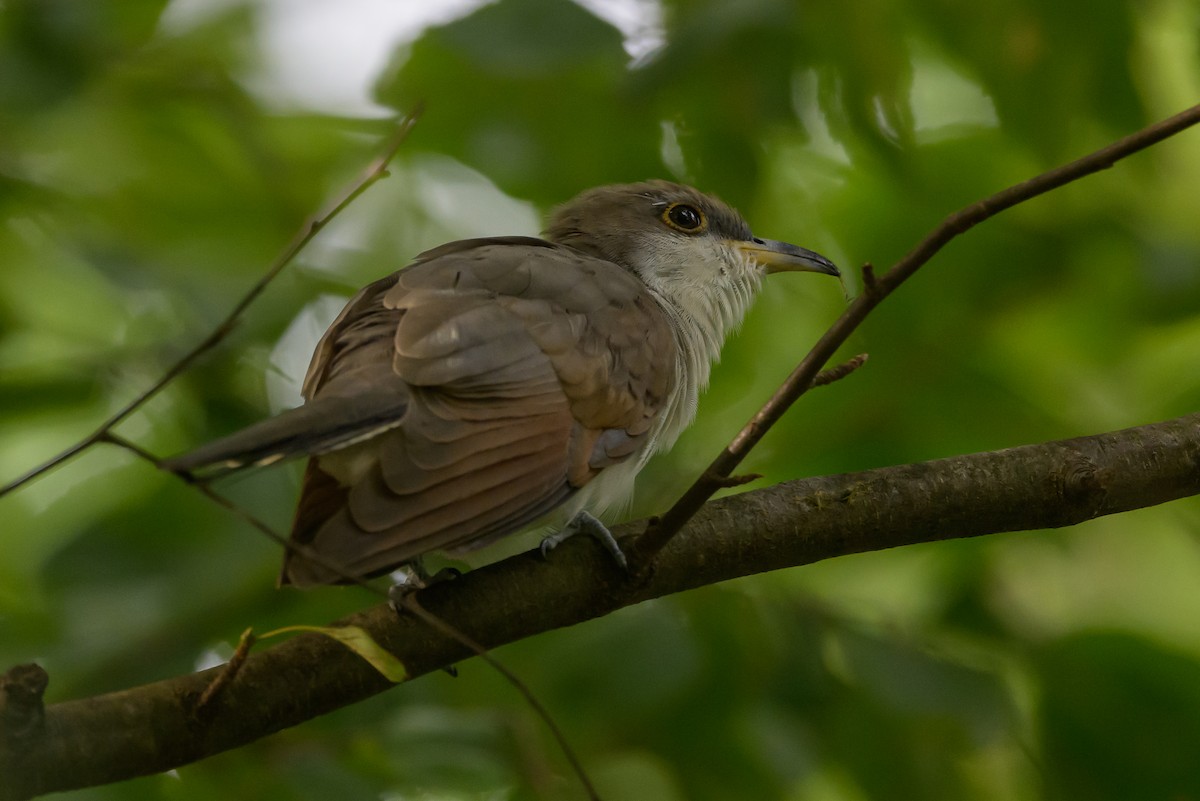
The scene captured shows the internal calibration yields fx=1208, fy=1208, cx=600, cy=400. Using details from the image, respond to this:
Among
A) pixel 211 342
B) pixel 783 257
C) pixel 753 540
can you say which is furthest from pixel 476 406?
pixel 783 257

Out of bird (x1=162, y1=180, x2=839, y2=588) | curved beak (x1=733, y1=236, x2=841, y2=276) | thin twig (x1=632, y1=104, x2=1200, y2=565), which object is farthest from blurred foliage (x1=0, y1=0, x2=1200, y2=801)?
thin twig (x1=632, y1=104, x2=1200, y2=565)

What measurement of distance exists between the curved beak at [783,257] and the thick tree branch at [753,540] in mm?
1339

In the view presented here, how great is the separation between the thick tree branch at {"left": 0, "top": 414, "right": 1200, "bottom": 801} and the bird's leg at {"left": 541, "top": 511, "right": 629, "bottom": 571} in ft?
0.08

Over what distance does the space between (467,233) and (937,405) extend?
2.14m

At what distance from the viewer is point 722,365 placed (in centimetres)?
374

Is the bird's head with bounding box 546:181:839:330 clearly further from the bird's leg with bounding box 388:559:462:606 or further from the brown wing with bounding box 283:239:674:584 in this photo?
the bird's leg with bounding box 388:559:462:606

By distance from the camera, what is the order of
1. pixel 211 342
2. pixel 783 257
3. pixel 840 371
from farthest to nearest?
pixel 783 257
pixel 840 371
pixel 211 342

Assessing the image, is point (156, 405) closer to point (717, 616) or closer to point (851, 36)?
point (717, 616)

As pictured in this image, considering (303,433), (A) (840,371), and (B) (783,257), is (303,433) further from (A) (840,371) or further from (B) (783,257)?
(B) (783,257)

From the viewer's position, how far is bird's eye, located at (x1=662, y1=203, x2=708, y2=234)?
4117 mm

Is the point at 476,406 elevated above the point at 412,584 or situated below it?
above

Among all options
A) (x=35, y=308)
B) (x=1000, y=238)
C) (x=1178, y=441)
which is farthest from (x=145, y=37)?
(x=1178, y=441)

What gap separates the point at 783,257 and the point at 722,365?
448 millimetres

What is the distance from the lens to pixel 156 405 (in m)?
3.42
